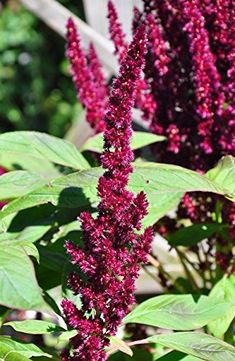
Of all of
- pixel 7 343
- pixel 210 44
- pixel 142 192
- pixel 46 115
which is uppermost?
pixel 210 44

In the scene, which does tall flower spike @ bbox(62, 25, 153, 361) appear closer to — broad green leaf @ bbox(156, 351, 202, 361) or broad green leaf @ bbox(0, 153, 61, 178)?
broad green leaf @ bbox(156, 351, 202, 361)

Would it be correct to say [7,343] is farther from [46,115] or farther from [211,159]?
[46,115]

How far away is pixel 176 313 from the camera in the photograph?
1.49 metres

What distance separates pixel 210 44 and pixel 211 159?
23 cm

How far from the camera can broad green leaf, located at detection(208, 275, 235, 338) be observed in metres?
1.60

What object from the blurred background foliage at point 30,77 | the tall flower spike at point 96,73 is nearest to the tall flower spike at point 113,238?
the tall flower spike at point 96,73

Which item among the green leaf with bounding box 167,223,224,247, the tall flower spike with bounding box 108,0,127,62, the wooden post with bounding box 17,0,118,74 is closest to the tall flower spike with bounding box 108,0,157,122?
the tall flower spike with bounding box 108,0,127,62

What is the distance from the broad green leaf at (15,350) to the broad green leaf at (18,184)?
10.1 inches

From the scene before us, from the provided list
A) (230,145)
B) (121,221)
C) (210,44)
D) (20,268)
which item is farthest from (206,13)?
(20,268)

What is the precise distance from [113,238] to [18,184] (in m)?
0.32

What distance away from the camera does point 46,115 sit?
7.56 metres

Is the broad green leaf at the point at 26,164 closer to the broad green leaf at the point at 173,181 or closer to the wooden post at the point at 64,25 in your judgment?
the broad green leaf at the point at 173,181

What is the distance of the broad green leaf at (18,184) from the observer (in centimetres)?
158

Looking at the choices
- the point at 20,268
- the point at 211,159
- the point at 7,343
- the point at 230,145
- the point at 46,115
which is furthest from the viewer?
the point at 46,115
